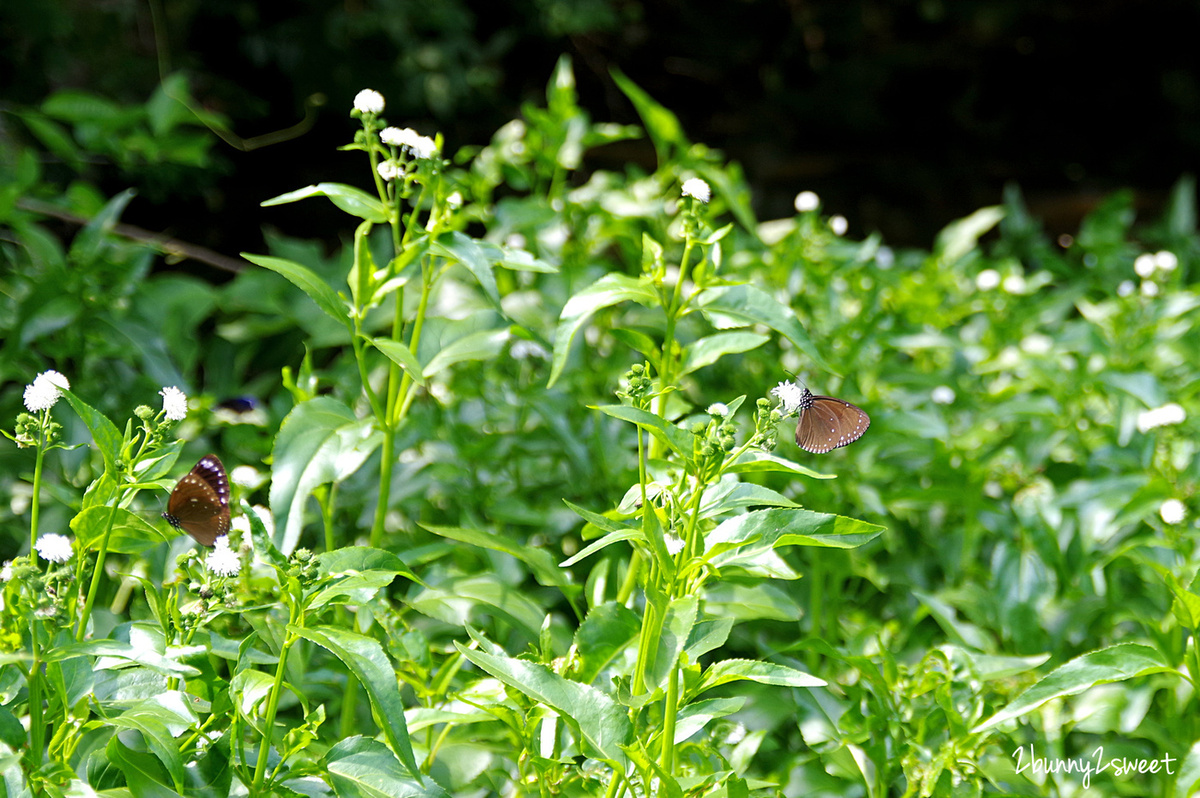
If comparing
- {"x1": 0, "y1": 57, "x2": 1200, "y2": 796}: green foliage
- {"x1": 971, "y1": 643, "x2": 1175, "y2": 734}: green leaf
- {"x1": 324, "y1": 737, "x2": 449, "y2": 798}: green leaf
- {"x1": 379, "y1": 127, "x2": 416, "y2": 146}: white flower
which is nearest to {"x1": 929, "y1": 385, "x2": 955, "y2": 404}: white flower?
{"x1": 0, "y1": 57, "x2": 1200, "y2": 796}: green foliage

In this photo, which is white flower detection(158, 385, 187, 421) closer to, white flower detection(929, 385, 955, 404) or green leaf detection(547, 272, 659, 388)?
green leaf detection(547, 272, 659, 388)

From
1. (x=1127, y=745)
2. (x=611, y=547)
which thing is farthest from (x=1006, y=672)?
(x=611, y=547)

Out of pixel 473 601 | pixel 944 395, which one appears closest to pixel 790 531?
pixel 473 601

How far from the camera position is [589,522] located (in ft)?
2.69

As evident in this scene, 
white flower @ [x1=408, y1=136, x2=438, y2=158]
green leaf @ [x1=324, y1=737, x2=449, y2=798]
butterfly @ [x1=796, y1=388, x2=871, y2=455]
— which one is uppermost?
white flower @ [x1=408, y1=136, x2=438, y2=158]

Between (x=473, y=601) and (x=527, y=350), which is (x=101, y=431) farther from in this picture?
(x=527, y=350)

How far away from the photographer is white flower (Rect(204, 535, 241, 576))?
0.75 meters

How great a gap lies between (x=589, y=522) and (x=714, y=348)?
0.79ft

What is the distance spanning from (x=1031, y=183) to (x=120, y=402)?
3525 mm

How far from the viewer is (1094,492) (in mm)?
1344

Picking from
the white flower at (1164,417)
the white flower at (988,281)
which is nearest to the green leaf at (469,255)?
the white flower at (1164,417)

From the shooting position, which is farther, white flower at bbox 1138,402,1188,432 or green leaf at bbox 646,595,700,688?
white flower at bbox 1138,402,1188,432

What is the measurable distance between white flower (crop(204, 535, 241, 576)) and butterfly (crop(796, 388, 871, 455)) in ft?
1.72

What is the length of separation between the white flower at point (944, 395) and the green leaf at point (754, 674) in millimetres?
922
